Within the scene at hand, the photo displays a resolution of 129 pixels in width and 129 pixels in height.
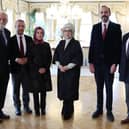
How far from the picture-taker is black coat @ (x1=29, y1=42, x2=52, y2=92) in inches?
177

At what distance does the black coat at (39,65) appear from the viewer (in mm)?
4499

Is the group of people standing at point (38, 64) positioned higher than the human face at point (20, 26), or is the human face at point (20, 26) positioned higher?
the human face at point (20, 26)

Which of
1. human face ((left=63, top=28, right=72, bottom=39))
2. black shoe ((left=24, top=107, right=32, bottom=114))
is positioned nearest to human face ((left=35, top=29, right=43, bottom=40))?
human face ((left=63, top=28, right=72, bottom=39))

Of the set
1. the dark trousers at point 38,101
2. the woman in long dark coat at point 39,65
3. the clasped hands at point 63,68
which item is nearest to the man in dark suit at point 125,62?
the clasped hands at point 63,68

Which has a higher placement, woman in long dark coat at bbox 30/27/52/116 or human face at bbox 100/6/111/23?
human face at bbox 100/6/111/23

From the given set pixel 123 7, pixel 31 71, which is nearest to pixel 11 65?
pixel 31 71

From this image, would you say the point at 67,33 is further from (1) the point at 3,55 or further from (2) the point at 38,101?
(2) the point at 38,101

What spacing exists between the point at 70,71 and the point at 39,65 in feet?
1.60

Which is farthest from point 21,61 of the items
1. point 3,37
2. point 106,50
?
point 106,50

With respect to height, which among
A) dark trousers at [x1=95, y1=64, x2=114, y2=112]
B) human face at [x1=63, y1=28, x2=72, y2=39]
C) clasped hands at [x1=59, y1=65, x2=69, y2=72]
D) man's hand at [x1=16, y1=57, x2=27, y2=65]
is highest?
human face at [x1=63, y1=28, x2=72, y2=39]

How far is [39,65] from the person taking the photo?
4516 millimetres

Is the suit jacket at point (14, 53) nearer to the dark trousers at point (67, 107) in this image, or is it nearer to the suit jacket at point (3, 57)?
the suit jacket at point (3, 57)

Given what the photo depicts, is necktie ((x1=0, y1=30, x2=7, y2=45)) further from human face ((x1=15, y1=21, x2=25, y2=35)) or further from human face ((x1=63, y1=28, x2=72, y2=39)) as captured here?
human face ((x1=63, y1=28, x2=72, y2=39))

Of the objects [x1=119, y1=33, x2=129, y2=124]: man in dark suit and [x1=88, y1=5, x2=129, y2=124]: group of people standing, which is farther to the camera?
[x1=88, y1=5, x2=129, y2=124]: group of people standing
